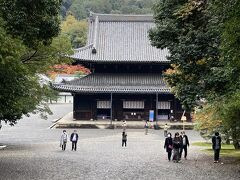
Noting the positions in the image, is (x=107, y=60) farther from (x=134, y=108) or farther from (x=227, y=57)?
(x=227, y=57)

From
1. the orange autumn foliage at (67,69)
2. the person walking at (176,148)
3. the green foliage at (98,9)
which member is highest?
the green foliage at (98,9)

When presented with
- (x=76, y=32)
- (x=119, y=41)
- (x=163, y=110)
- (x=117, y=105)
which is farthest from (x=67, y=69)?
(x=76, y=32)

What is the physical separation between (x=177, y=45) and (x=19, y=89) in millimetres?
7918

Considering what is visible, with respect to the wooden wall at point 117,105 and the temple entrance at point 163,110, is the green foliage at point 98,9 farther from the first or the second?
the wooden wall at point 117,105

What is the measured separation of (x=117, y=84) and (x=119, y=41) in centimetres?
720

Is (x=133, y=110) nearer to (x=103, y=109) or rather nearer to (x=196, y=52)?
(x=103, y=109)

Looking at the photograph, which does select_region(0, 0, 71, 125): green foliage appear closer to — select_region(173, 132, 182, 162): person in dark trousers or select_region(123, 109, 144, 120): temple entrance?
select_region(173, 132, 182, 162): person in dark trousers

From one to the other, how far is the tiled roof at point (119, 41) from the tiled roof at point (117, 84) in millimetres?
2520

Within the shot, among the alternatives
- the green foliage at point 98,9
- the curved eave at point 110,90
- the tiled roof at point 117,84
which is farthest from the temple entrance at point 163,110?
the green foliage at point 98,9

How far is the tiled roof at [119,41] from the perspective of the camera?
2235 inches

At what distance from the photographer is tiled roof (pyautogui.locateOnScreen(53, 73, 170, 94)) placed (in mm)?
54406

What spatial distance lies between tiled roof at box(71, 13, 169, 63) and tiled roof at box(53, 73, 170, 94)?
252 centimetres

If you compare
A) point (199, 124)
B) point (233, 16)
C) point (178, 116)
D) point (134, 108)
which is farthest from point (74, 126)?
point (233, 16)

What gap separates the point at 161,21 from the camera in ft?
74.6
